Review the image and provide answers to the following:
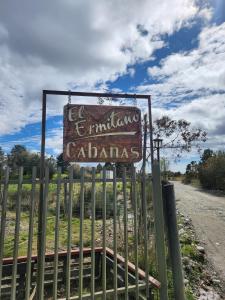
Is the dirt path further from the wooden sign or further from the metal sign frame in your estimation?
the metal sign frame

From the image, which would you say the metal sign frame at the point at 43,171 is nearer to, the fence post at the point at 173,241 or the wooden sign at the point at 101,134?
the wooden sign at the point at 101,134

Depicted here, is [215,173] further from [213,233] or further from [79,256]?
[79,256]

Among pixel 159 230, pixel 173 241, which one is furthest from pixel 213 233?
pixel 159 230

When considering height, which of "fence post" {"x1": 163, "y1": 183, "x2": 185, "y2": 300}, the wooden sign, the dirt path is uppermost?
the wooden sign

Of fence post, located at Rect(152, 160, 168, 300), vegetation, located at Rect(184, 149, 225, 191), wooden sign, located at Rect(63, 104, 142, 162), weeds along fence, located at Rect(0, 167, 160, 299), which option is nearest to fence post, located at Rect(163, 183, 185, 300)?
fence post, located at Rect(152, 160, 168, 300)

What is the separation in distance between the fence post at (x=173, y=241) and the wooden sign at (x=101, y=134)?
0.78 metres

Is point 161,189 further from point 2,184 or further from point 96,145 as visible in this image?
point 2,184

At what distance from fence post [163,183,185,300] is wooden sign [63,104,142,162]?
782 mm

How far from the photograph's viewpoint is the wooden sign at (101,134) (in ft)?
14.4

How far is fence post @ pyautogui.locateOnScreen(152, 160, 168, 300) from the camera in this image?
3.99 metres

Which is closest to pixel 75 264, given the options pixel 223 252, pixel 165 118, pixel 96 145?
pixel 96 145

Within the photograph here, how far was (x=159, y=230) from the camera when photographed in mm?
4121

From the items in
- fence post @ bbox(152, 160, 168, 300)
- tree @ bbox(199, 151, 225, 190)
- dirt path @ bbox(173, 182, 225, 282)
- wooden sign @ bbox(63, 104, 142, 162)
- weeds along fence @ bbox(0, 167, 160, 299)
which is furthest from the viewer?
tree @ bbox(199, 151, 225, 190)

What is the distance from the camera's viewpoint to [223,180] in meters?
25.3
